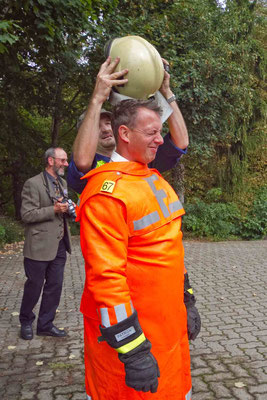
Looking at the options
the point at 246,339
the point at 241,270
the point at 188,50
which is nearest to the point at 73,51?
the point at 188,50

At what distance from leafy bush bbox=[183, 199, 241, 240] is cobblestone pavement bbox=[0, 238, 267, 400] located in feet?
24.1

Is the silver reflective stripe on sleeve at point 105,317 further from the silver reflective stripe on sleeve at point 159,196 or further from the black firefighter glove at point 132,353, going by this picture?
the silver reflective stripe on sleeve at point 159,196

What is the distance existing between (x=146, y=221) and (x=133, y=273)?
0.84ft

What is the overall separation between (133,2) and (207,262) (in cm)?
762

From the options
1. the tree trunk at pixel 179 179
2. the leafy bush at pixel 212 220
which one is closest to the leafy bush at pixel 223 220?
the leafy bush at pixel 212 220

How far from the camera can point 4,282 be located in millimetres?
8320

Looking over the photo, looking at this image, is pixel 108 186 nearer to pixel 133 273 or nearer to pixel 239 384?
pixel 133 273

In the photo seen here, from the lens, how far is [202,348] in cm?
449

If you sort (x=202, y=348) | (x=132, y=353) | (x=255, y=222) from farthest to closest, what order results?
(x=255, y=222)
(x=202, y=348)
(x=132, y=353)

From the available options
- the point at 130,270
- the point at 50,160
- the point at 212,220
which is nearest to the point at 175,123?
the point at 130,270

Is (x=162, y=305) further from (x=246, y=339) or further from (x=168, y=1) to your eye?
(x=168, y=1)

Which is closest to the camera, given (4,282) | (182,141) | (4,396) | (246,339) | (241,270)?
(182,141)

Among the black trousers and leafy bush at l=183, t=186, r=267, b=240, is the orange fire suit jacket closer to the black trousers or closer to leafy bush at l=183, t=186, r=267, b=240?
the black trousers

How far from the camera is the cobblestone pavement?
3.62 metres
